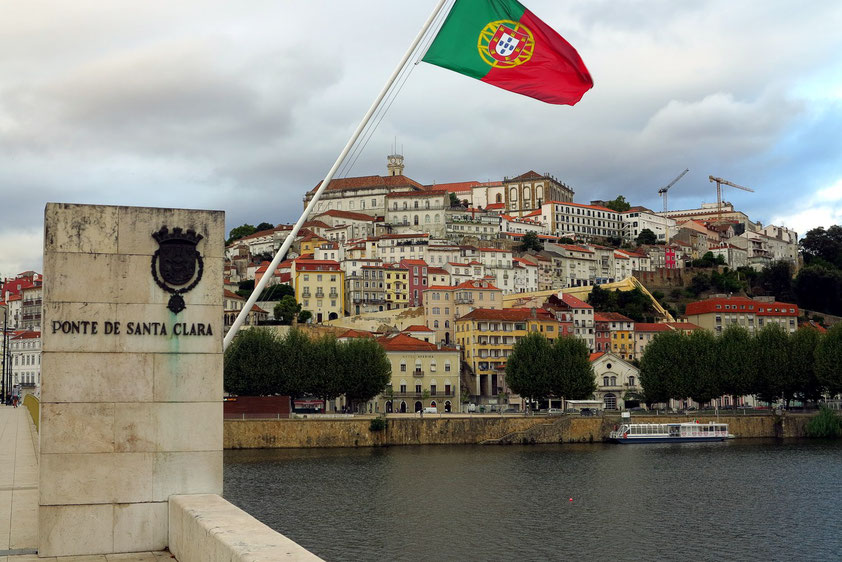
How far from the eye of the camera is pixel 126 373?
11.8m

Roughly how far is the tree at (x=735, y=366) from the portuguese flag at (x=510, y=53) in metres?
67.6

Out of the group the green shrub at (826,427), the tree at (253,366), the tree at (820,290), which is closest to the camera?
the tree at (253,366)

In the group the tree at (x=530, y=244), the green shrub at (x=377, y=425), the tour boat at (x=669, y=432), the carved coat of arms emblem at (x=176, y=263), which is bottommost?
the tour boat at (x=669, y=432)

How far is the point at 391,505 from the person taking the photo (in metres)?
39.2

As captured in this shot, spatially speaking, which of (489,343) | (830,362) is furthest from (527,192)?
(830,362)

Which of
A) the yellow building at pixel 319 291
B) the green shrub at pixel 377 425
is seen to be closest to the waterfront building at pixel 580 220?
the yellow building at pixel 319 291

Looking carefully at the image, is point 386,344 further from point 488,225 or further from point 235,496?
point 488,225

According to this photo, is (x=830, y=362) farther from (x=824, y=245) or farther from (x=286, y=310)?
(x=824, y=245)

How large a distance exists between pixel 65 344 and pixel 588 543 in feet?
78.0

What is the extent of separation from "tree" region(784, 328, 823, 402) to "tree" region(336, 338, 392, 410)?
106ft

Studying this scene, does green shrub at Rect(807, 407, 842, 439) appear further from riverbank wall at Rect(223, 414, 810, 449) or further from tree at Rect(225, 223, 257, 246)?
tree at Rect(225, 223, 257, 246)

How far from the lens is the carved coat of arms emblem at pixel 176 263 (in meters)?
12.1

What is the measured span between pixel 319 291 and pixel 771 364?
5886 centimetres

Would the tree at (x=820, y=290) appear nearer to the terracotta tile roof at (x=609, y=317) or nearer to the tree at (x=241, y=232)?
the terracotta tile roof at (x=609, y=317)
